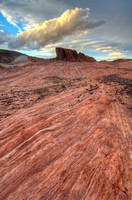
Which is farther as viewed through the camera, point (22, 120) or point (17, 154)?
point (22, 120)

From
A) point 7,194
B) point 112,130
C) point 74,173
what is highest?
point 112,130

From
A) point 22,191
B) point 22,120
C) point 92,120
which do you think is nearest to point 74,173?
point 22,191

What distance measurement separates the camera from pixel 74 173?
4.44 meters

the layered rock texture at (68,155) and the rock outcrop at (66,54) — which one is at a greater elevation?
the rock outcrop at (66,54)

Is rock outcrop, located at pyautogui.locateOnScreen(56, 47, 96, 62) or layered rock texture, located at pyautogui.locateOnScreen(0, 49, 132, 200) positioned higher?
rock outcrop, located at pyautogui.locateOnScreen(56, 47, 96, 62)

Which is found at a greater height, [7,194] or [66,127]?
[66,127]

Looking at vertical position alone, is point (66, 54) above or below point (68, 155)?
above

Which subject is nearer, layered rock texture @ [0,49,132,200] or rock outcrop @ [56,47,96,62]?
layered rock texture @ [0,49,132,200]

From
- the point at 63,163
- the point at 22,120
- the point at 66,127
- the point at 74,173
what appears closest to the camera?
the point at 74,173

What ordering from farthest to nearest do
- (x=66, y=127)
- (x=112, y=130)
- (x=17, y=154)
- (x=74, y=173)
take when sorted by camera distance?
(x=66, y=127)
(x=112, y=130)
(x=17, y=154)
(x=74, y=173)

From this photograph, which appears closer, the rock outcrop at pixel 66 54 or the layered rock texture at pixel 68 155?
the layered rock texture at pixel 68 155

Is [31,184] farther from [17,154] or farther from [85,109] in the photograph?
[85,109]

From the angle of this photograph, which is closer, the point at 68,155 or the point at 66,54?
the point at 68,155

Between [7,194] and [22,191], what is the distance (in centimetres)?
54
